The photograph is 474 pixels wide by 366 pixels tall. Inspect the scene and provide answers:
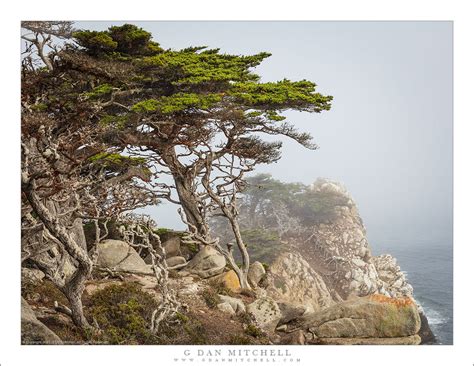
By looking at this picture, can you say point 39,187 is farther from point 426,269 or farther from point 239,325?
point 426,269

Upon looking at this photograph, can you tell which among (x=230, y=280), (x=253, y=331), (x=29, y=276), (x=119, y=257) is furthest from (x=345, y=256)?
(x=29, y=276)

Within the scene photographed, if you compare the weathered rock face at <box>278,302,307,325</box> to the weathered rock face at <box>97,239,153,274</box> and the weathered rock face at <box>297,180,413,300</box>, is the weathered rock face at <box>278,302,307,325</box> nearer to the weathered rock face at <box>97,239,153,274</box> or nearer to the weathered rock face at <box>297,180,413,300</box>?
the weathered rock face at <box>97,239,153,274</box>

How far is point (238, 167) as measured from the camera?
11664mm

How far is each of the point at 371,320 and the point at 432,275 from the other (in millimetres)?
2226

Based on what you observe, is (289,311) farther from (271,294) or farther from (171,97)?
(171,97)

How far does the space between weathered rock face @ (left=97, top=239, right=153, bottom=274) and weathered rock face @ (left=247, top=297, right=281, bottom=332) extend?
2173mm

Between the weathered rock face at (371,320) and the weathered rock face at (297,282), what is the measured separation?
283 cm

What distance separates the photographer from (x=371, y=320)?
944cm

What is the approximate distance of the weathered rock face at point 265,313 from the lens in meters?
9.98

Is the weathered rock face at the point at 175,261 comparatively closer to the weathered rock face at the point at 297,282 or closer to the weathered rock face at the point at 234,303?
the weathered rock face at the point at 234,303

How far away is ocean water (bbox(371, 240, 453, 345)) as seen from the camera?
9585mm

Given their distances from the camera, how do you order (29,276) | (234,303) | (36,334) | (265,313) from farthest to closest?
(234,303) < (265,313) < (29,276) < (36,334)

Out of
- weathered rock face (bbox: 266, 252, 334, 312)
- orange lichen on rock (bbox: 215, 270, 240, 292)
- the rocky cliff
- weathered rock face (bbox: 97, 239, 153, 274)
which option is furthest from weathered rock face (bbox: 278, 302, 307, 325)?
weathered rock face (bbox: 97, 239, 153, 274)

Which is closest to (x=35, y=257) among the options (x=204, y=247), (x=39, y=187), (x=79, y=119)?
(x=39, y=187)
